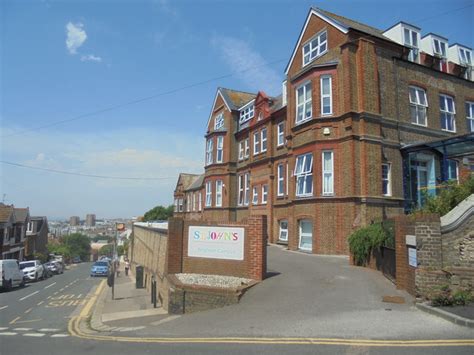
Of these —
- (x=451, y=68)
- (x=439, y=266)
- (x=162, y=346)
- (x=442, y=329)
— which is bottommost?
(x=162, y=346)

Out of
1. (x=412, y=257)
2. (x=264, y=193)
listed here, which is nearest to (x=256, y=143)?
(x=264, y=193)

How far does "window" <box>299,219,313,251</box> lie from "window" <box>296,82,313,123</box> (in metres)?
5.47

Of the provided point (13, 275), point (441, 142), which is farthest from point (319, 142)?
point (13, 275)

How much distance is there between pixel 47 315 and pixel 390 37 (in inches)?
884

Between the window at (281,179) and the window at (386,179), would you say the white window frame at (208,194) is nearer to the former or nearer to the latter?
the window at (281,179)

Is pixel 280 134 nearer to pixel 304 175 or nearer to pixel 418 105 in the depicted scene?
pixel 304 175

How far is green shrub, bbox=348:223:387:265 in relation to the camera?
13.3 meters

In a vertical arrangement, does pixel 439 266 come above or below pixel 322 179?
below

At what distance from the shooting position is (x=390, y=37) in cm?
2133

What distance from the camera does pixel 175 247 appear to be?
13656 mm

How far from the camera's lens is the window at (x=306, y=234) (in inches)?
750

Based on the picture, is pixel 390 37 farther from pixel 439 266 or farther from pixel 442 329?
pixel 442 329

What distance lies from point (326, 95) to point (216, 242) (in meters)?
10.3

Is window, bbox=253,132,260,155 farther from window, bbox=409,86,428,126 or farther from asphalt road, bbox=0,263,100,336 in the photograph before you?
asphalt road, bbox=0,263,100,336
